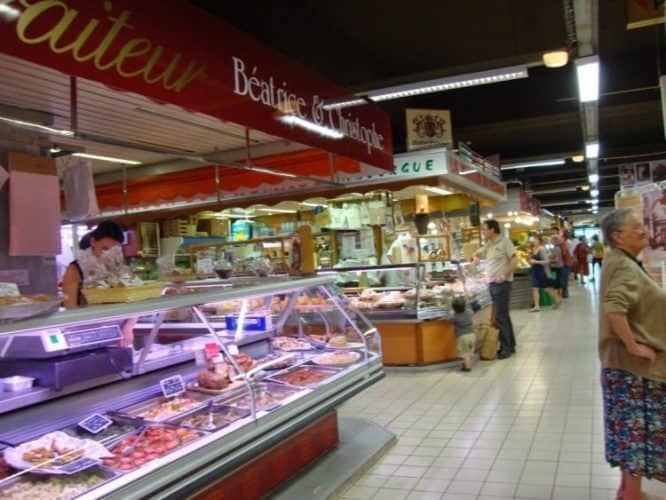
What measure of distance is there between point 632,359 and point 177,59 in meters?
3.21

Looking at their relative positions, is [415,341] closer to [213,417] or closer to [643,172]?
[213,417]

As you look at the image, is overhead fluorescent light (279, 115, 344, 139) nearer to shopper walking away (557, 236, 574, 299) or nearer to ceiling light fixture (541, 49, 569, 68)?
ceiling light fixture (541, 49, 569, 68)

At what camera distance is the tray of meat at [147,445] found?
2641 millimetres

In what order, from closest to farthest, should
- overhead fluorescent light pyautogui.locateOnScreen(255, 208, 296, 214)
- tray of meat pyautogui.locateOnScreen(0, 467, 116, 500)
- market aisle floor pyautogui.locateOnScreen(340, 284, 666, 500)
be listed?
tray of meat pyautogui.locateOnScreen(0, 467, 116, 500) < market aisle floor pyautogui.locateOnScreen(340, 284, 666, 500) < overhead fluorescent light pyautogui.locateOnScreen(255, 208, 296, 214)

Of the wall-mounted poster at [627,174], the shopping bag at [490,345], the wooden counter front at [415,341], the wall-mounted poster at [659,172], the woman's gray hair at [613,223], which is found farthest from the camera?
the wall-mounted poster at [627,174]

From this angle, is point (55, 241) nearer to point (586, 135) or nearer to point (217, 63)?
point (217, 63)

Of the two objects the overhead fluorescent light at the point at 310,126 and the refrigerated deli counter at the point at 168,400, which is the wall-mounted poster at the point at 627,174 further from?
the refrigerated deli counter at the point at 168,400

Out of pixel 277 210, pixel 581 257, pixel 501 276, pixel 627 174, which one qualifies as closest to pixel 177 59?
pixel 501 276

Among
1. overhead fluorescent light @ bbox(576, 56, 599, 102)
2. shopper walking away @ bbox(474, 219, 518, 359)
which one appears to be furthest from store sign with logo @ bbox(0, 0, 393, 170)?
shopper walking away @ bbox(474, 219, 518, 359)

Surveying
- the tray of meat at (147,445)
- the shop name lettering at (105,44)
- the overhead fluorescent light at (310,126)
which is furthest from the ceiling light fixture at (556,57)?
the tray of meat at (147,445)

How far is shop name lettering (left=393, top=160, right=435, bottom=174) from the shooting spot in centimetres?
850

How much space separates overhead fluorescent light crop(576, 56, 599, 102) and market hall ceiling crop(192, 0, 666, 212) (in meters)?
0.25

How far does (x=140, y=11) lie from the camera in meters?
3.15

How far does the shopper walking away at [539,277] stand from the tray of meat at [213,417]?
11.1 metres
